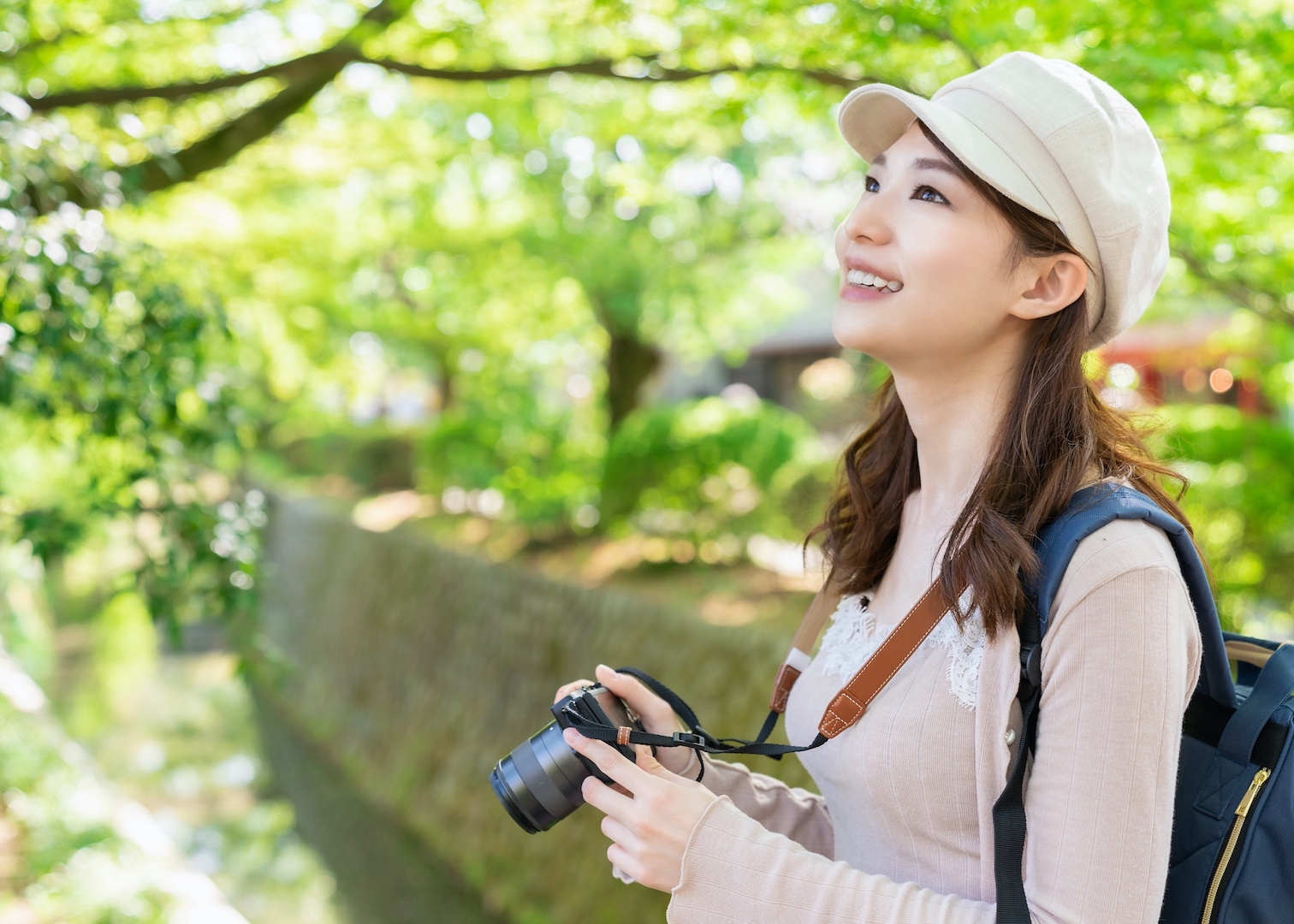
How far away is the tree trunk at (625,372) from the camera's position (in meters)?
9.93

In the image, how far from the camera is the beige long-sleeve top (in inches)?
41.7

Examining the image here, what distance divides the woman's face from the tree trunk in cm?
852

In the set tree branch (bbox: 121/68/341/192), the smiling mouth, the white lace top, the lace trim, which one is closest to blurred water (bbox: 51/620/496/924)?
tree branch (bbox: 121/68/341/192)

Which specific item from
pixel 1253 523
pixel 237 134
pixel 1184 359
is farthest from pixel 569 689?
pixel 1184 359

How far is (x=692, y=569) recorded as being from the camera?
252 inches

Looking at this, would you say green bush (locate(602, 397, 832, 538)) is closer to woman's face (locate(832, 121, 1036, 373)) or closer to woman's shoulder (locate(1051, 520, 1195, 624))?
woman's face (locate(832, 121, 1036, 373))

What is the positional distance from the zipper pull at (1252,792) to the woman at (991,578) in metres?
0.14

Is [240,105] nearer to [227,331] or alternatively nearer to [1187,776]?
[227,331]

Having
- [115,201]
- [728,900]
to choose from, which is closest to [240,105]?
[115,201]

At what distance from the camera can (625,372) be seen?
995 cm

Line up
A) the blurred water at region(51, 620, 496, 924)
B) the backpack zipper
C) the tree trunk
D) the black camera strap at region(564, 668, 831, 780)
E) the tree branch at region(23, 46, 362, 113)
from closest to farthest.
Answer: the backpack zipper, the black camera strap at region(564, 668, 831, 780), the tree branch at region(23, 46, 362, 113), the blurred water at region(51, 620, 496, 924), the tree trunk

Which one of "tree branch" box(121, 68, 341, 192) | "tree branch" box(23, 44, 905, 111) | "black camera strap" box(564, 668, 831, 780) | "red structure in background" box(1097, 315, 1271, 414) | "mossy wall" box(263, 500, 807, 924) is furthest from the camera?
"red structure in background" box(1097, 315, 1271, 414)

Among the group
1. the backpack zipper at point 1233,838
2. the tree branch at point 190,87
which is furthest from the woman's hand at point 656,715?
the tree branch at point 190,87

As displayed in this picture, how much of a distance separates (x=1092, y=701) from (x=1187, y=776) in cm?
30
